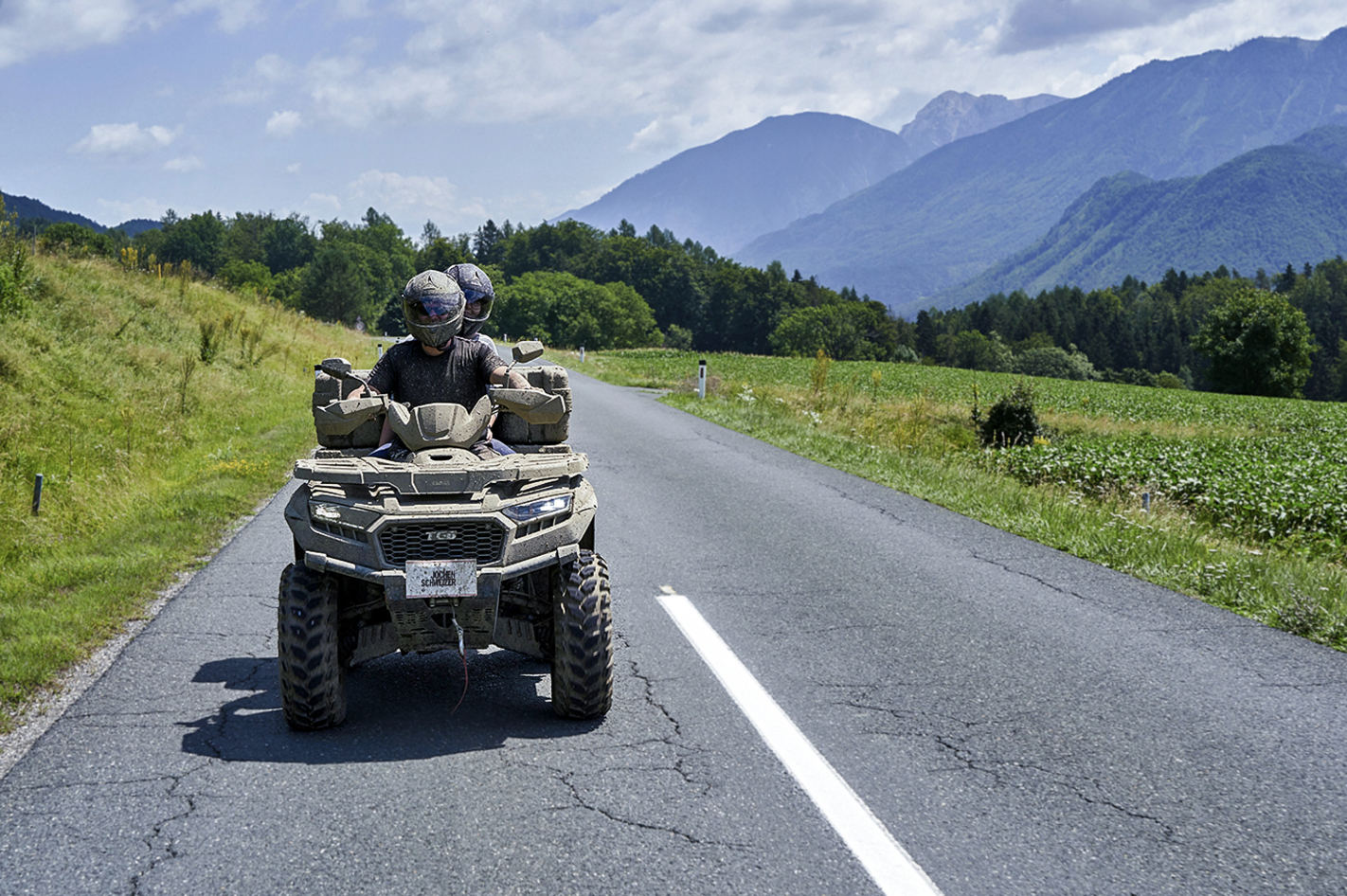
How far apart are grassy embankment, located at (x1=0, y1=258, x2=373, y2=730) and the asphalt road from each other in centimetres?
63

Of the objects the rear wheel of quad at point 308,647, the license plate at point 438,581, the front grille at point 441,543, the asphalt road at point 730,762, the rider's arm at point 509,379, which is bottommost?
the asphalt road at point 730,762

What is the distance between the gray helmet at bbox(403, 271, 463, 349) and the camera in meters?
4.36

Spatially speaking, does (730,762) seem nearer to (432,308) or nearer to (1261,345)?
(432,308)

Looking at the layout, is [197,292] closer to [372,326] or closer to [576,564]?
[576,564]

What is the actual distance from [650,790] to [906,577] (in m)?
3.96

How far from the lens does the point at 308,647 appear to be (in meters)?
3.91

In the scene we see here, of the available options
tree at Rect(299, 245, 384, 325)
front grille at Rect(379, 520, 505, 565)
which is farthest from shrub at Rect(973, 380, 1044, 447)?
tree at Rect(299, 245, 384, 325)

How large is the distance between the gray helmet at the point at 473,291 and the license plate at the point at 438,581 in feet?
5.44

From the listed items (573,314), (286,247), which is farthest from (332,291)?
(286,247)

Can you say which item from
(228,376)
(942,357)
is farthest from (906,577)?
(942,357)

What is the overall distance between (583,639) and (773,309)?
490 ft

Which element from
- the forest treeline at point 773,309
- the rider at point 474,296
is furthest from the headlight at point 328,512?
the forest treeline at point 773,309

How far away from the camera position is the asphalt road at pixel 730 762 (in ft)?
9.73

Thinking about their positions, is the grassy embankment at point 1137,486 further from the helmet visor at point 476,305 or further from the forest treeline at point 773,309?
the forest treeline at point 773,309
